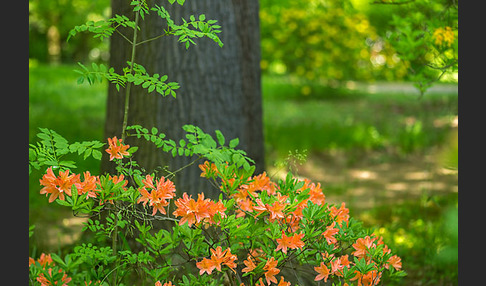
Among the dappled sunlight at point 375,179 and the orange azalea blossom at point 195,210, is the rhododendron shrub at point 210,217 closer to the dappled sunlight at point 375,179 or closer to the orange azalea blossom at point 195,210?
the orange azalea blossom at point 195,210

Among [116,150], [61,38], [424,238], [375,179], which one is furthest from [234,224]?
[61,38]

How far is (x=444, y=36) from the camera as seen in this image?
3000 mm

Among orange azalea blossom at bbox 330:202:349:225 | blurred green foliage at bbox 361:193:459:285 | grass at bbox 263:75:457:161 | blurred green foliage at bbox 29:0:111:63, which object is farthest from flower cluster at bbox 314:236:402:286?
blurred green foliage at bbox 29:0:111:63

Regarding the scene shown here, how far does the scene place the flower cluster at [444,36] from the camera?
117 inches

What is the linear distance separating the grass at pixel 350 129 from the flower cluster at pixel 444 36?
93cm

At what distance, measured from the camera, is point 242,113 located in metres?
3.65

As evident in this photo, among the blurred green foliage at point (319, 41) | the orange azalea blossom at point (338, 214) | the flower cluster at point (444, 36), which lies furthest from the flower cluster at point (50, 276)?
the blurred green foliage at point (319, 41)

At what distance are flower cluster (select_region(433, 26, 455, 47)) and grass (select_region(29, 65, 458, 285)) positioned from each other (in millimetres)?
929

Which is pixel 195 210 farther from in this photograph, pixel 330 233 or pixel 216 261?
pixel 330 233

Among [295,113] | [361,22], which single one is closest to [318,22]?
[361,22]

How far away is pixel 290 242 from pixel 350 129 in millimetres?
7069

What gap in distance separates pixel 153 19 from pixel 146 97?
49cm

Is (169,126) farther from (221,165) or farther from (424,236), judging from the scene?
(424,236)

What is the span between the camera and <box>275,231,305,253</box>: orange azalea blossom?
201 cm
